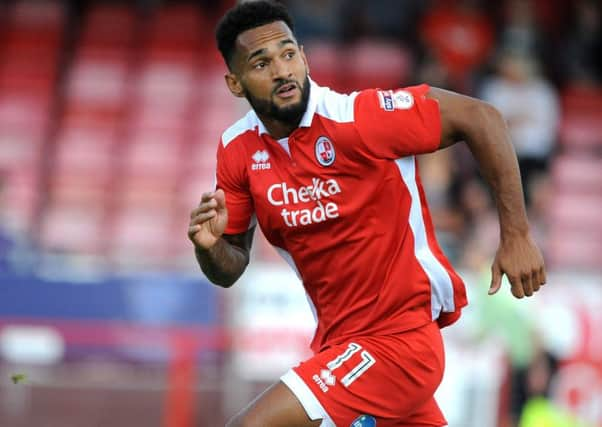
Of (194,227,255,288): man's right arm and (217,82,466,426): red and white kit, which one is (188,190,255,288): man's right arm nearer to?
(194,227,255,288): man's right arm

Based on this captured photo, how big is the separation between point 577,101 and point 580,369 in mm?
3588

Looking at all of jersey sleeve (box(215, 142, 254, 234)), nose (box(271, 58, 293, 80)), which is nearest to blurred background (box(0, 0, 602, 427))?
jersey sleeve (box(215, 142, 254, 234))

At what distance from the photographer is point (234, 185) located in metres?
4.90

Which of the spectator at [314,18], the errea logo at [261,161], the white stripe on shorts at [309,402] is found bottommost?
the white stripe on shorts at [309,402]

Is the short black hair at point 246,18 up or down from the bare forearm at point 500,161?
up

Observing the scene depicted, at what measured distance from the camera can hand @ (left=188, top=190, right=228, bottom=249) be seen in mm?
4559

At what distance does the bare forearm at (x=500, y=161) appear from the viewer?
182 inches

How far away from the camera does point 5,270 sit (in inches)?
372

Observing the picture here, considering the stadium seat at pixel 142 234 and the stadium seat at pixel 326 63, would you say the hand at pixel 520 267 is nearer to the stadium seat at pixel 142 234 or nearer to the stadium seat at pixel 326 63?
the stadium seat at pixel 142 234

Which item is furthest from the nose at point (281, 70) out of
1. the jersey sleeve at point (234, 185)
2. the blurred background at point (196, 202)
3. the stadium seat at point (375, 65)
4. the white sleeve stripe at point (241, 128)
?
the stadium seat at point (375, 65)

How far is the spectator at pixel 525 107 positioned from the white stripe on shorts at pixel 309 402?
618cm

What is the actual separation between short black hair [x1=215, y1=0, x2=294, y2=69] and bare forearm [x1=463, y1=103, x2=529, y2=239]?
0.82m

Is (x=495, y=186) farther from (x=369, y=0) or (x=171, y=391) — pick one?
(x=369, y=0)

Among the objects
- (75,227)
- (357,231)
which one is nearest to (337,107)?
(357,231)
